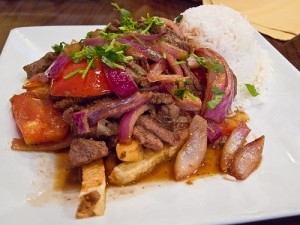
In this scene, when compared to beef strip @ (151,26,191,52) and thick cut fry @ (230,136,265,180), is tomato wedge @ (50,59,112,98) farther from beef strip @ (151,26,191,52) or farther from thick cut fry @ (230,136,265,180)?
thick cut fry @ (230,136,265,180)

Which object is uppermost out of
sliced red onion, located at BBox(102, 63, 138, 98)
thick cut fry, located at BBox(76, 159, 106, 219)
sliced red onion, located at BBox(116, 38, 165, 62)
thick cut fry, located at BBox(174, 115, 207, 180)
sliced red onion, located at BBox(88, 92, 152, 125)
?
sliced red onion, located at BBox(116, 38, 165, 62)

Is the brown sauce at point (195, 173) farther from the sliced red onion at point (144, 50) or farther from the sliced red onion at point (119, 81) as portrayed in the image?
the sliced red onion at point (144, 50)

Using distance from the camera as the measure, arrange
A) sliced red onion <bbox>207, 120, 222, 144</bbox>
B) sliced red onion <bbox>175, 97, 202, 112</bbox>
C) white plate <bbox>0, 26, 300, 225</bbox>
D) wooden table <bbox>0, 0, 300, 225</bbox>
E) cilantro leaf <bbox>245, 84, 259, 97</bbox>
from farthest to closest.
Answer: wooden table <bbox>0, 0, 300, 225</bbox> < cilantro leaf <bbox>245, 84, 259, 97</bbox> < sliced red onion <bbox>207, 120, 222, 144</bbox> < sliced red onion <bbox>175, 97, 202, 112</bbox> < white plate <bbox>0, 26, 300, 225</bbox>

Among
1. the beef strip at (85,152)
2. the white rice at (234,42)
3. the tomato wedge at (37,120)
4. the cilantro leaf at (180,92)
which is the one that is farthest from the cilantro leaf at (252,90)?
the tomato wedge at (37,120)

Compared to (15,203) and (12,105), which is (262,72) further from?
(15,203)

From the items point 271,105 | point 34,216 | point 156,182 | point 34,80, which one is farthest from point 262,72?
point 34,216

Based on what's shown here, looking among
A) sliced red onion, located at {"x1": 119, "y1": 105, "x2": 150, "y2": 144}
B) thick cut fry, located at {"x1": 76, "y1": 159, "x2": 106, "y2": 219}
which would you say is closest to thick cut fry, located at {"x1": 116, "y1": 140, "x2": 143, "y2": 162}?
sliced red onion, located at {"x1": 119, "y1": 105, "x2": 150, "y2": 144}
